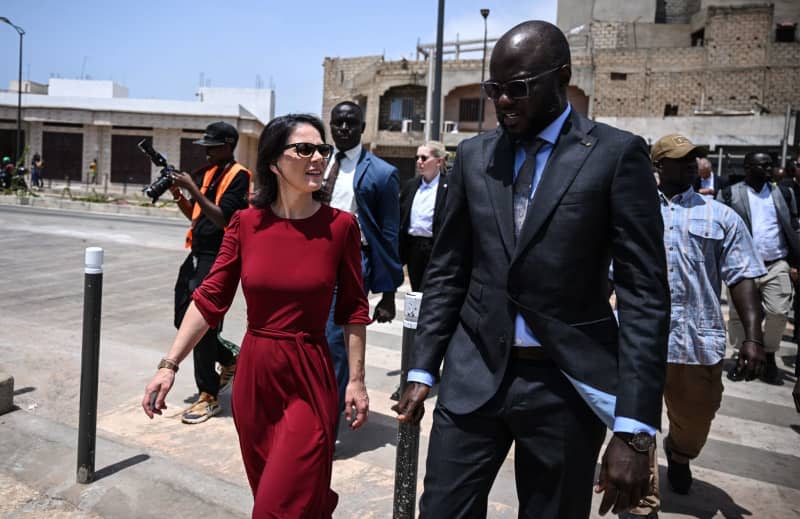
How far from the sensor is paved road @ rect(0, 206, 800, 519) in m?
3.74

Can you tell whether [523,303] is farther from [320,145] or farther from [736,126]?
[736,126]

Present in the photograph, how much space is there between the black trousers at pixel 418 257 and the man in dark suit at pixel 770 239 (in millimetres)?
2922

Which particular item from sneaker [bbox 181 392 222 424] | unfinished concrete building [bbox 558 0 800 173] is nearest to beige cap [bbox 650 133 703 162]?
sneaker [bbox 181 392 222 424]

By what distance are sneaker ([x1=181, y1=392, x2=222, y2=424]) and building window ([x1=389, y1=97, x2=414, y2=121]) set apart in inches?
1574

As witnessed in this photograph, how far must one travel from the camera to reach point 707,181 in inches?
328

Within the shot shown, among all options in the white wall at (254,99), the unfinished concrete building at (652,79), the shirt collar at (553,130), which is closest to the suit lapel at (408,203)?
the shirt collar at (553,130)

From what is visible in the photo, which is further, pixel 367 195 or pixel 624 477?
pixel 367 195

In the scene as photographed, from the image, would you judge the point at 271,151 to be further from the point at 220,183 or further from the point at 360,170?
the point at 220,183

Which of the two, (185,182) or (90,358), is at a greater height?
(185,182)

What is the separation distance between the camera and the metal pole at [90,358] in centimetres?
345

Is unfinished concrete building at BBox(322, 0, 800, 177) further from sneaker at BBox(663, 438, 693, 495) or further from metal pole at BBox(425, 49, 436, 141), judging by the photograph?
sneaker at BBox(663, 438, 693, 495)

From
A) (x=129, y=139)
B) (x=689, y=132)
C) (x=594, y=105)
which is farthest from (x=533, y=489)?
(x=129, y=139)

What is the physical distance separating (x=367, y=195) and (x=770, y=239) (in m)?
4.33

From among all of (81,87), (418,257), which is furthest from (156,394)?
(81,87)
